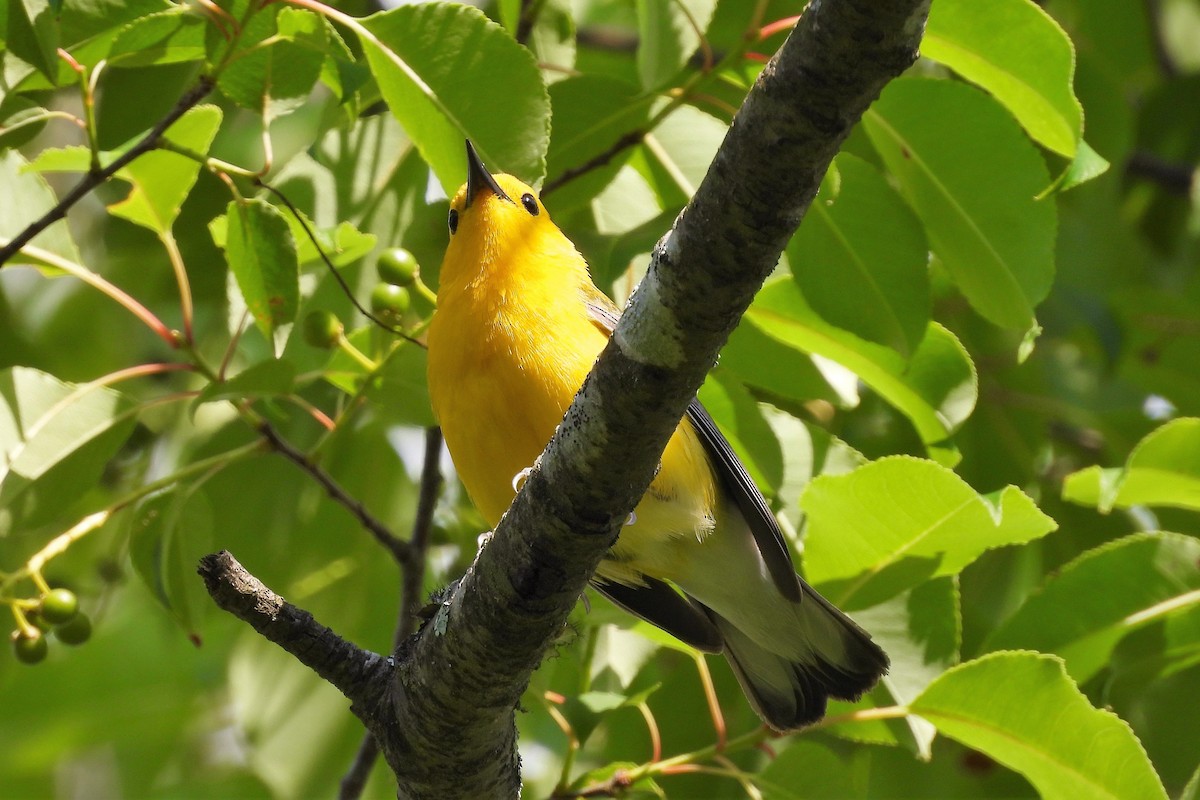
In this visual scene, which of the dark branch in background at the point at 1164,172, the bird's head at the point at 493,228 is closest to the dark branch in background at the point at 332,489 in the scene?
the bird's head at the point at 493,228

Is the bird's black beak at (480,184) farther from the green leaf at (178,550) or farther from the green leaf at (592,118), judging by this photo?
the green leaf at (178,550)

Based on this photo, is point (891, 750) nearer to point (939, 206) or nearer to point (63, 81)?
point (939, 206)

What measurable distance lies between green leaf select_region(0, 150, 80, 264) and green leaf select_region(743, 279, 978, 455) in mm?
1985

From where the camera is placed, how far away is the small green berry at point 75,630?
12.0 feet

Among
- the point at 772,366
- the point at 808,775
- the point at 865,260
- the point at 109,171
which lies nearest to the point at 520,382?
the point at 772,366

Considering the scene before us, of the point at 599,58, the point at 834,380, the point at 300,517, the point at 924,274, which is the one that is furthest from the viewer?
the point at 599,58

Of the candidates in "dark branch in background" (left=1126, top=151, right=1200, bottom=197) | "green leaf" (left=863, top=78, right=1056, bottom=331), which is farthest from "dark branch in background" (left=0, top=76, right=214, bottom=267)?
"dark branch in background" (left=1126, top=151, right=1200, bottom=197)

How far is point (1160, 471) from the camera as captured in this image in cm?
346

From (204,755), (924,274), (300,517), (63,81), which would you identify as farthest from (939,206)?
(204,755)

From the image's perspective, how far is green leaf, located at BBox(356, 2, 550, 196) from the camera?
313cm

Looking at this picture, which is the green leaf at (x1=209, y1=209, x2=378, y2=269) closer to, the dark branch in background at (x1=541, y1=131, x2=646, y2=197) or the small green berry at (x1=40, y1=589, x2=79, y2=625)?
the dark branch in background at (x1=541, y1=131, x2=646, y2=197)

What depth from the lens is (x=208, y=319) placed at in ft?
18.6

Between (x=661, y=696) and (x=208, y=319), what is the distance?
2.78m

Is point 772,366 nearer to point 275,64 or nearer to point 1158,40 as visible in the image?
point 275,64
